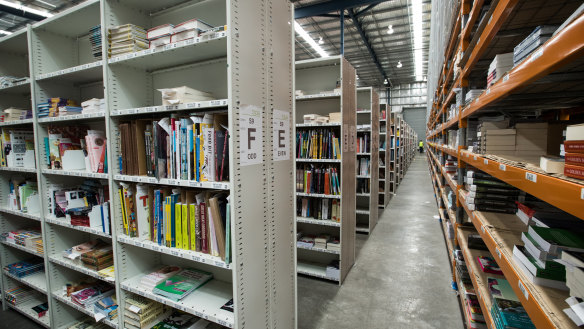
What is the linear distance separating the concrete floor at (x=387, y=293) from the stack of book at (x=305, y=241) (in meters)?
0.41

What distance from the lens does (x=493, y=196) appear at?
1.89 meters

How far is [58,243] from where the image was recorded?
101 inches

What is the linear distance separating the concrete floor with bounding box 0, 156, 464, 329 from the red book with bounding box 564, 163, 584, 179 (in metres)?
2.20

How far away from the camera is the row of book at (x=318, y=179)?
330 cm

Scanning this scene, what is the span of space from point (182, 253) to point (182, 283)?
393 millimetres

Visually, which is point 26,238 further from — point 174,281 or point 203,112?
point 203,112

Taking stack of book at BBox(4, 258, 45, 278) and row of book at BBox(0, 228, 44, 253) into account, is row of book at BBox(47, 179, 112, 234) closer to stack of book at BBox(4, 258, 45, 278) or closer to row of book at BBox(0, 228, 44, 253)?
row of book at BBox(0, 228, 44, 253)

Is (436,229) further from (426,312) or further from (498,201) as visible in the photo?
(498,201)

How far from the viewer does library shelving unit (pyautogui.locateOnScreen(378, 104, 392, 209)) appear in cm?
612

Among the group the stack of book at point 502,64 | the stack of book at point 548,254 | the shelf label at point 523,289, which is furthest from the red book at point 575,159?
the stack of book at point 502,64

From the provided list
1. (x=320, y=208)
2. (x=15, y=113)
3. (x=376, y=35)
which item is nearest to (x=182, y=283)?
(x=320, y=208)

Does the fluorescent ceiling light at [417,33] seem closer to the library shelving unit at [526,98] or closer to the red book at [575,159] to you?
the library shelving unit at [526,98]

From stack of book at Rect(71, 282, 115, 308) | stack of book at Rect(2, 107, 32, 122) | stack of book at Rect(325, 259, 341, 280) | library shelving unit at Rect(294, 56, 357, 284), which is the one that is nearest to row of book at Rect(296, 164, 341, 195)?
library shelving unit at Rect(294, 56, 357, 284)

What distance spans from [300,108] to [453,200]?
2238 mm
